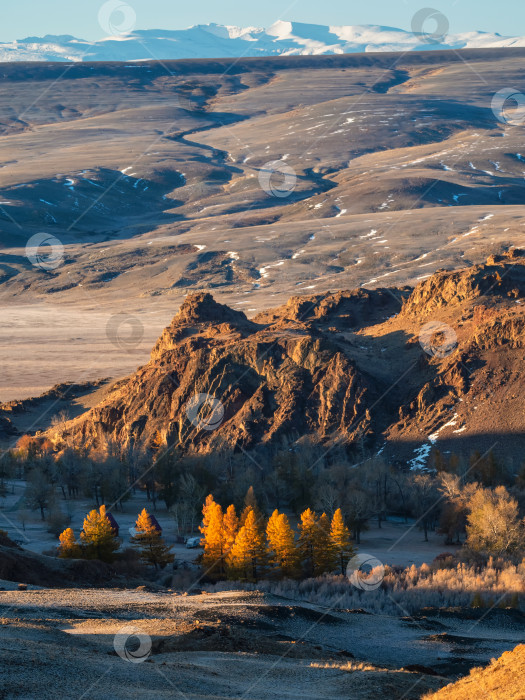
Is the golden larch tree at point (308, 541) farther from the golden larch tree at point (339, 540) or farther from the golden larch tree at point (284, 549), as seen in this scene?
the golden larch tree at point (339, 540)

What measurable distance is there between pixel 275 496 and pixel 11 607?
27.4 meters

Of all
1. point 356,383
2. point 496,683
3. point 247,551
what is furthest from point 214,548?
point 496,683

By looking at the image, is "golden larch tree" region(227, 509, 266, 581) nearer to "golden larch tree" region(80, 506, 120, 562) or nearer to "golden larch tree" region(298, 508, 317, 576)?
"golden larch tree" region(298, 508, 317, 576)

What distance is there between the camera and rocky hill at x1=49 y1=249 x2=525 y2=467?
5688cm

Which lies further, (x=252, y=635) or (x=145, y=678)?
(x=252, y=635)

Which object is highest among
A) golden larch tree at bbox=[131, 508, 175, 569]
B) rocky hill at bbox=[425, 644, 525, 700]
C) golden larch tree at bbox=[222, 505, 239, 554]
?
rocky hill at bbox=[425, 644, 525, 700]

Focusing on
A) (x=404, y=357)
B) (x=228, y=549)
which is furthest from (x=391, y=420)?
(x=228, y=549)

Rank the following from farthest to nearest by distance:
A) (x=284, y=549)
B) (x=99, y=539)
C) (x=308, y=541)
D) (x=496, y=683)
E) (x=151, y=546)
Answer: (x=151, y=546), (x=99, y=539), (x=308, y=541), (x=284, y=549), (x=496, y=683)

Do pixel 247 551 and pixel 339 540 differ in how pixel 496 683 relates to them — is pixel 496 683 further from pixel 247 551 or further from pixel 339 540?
pixel 247 551

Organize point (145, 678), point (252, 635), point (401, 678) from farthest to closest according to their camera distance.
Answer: point (252, 635), point (401, 678), point (145, 678)

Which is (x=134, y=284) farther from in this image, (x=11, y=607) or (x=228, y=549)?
(x=11, y=607)

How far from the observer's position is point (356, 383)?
60.8 m

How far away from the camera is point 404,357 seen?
64938mm

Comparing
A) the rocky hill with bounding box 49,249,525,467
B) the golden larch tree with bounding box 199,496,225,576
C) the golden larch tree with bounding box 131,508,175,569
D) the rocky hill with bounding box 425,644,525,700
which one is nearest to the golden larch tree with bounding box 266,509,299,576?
the golden larch tree with bounding box 199,496,225,576
